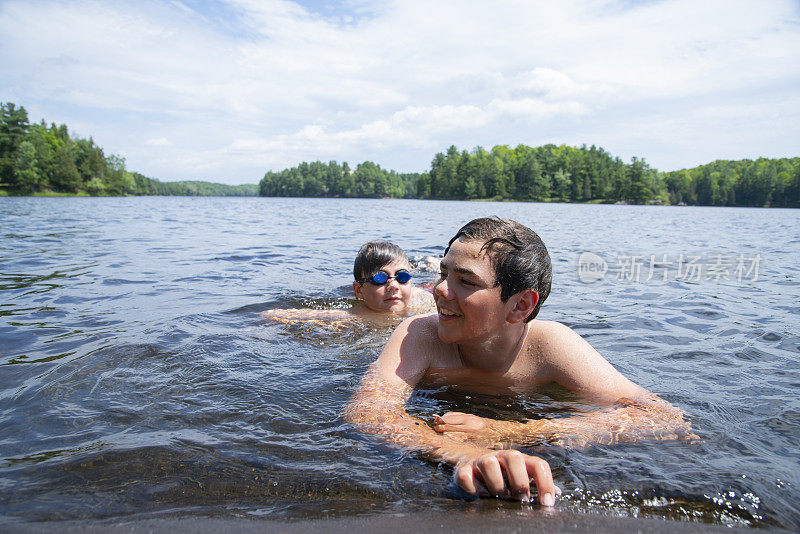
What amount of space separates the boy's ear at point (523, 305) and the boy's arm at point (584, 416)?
15.2 inches

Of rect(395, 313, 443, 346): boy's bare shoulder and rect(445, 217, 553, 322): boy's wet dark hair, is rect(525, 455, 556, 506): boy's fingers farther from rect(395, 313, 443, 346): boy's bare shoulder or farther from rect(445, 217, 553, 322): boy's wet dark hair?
rect(395, 313, 443, 346): boy's bare shoulder

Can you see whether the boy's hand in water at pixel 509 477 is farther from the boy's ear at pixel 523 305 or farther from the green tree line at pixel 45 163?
the green tree line at pixel 45 163

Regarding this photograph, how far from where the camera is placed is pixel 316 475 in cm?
236

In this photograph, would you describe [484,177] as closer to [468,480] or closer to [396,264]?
[396,264]

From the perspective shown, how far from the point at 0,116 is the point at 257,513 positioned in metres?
100

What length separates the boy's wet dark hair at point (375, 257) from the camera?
5.79m

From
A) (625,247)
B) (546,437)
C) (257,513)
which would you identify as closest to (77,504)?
(257,513)

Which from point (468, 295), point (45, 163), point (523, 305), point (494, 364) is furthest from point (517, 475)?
point (45, 163)

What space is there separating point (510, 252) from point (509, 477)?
1.28 m

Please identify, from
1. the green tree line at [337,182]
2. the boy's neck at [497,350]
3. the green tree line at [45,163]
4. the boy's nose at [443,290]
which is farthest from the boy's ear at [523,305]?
the green tree line at [337,182]

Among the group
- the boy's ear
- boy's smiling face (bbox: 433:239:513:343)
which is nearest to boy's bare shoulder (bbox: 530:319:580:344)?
the boy's ear

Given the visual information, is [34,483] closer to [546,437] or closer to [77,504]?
[77,504]

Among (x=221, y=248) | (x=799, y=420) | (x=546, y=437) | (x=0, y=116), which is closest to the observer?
(x=546, y=437)

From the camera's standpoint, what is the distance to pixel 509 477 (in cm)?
200
